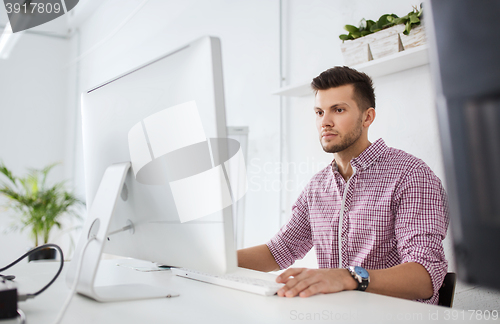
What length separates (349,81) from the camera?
1.74 metres

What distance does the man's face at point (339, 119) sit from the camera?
172cm

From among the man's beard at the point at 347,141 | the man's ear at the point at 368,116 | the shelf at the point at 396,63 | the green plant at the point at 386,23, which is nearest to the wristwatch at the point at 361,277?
the man's beard at the point at 347,141

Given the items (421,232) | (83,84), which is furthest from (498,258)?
(83,84)

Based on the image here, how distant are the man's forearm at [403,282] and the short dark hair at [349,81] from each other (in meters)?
0.82

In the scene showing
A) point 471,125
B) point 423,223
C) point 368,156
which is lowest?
point 423,223

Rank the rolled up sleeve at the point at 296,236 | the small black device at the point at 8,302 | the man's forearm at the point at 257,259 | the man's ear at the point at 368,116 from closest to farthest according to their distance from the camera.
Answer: the small black device at the point at 8,302 → the man's forearm at the point at 257,259 → the rolled up sleeve at the point at 296,236 → the man's ear at the point at 368,116

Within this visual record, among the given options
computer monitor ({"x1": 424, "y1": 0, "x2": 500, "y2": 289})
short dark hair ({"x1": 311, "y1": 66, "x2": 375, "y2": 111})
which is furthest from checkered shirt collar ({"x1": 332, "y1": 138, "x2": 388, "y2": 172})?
computer monitor ({"x1": 424, "y1": 0, "x2": 500, "y2": 289})

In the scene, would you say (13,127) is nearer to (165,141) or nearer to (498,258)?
(165,141)

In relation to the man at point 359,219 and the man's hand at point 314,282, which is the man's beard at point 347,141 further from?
the man's hand at point 314,282

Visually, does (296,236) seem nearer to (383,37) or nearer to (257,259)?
(257,259)

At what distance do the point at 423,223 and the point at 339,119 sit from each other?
603 mm

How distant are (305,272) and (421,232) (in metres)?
0.51

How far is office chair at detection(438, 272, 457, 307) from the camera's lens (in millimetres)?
1249

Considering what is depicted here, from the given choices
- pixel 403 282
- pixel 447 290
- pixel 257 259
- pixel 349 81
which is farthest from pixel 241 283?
pixel 349 81
